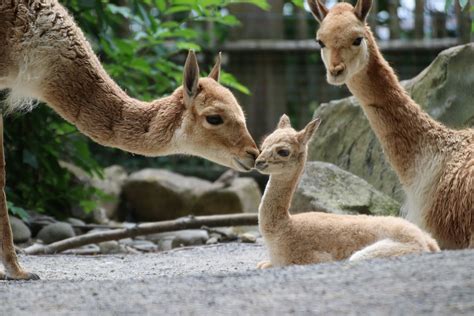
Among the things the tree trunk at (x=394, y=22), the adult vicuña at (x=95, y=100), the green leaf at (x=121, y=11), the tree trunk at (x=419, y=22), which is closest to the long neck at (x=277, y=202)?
the adult vicuña at (x=95, y=100)

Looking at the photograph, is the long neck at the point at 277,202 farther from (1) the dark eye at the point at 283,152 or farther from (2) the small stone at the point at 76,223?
(2) the small stone at the point at 76,223

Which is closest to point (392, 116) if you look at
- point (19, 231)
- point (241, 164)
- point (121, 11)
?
point (241, 164)

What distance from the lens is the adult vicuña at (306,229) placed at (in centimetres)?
563

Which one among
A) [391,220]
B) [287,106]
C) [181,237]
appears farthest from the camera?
[287,106]

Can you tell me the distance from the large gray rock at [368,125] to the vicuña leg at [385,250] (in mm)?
2782

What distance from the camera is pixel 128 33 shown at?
1319 centimetres

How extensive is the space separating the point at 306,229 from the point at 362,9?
196 cm

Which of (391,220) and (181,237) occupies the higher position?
(391,220)

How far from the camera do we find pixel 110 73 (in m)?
10.1

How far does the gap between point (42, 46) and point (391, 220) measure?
2.77 meters

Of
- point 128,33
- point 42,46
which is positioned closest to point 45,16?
point 42,46

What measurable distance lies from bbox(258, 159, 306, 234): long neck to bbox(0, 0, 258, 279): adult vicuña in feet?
0.90

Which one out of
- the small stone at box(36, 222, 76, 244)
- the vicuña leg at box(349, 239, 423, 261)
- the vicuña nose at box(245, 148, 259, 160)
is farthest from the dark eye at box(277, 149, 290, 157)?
the small stone at box(36, 222, 76, 244)

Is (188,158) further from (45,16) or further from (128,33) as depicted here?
(45,16)
